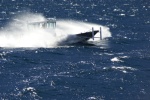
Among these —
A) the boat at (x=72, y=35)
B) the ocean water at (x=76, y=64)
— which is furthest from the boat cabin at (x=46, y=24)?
the ocean water at (x=76, y=64)

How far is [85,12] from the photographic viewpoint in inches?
5925

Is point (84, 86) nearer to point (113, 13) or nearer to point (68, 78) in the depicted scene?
point (68, 78)

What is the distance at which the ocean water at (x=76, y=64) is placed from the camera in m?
57.8

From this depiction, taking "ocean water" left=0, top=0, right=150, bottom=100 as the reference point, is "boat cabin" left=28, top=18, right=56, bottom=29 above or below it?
above

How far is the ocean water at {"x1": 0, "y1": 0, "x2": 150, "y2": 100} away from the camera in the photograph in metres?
57.8

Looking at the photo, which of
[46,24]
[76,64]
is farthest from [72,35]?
[76,64]

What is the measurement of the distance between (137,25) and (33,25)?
3646 cm

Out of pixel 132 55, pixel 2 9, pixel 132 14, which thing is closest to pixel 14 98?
pixel 132 55

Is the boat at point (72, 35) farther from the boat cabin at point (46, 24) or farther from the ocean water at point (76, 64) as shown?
the ocean water at point (76, 64)

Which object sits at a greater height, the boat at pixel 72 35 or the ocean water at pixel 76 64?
the boat at pixel 72 35

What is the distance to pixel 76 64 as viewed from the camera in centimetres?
7162

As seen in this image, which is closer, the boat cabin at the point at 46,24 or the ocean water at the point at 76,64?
the ocean water at the point at 76,64

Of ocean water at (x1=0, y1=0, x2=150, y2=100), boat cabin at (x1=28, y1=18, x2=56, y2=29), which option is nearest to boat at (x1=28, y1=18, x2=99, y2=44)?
boat cabin at (x1=28, y1=18, x2=56, y2=29)

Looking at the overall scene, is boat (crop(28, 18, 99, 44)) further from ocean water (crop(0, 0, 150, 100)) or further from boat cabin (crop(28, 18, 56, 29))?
ocean water (crop(0, 0, 150, 100))
